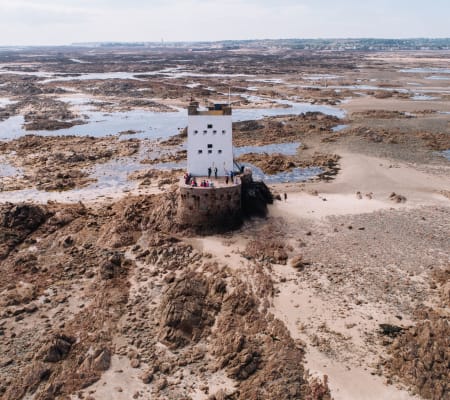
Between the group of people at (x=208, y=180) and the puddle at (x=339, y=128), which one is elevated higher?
the group of people at (x=208, y=180)

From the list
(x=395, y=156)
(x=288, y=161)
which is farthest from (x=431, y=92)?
(x=288, y=161)

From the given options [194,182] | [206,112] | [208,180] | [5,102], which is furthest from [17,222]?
[5,102]

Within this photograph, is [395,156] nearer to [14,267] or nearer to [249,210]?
[249,210]

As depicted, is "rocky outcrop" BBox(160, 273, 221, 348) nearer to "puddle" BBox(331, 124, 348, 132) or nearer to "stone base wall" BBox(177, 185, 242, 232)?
"stone base wall" BBox(177, 185, 242, 232)

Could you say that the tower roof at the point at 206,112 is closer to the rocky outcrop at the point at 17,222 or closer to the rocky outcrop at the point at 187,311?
the rocky outcrop at the point at 187,311

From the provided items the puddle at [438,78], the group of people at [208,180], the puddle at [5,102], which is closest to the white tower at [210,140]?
Result: the group of people at [208,180]

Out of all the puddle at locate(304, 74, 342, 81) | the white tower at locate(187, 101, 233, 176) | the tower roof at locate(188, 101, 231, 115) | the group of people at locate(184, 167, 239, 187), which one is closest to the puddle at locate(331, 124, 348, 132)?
the group of people at locate(184, 167, 239, 187)
